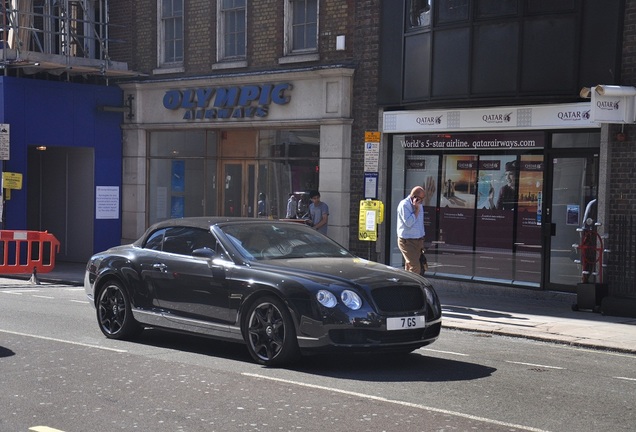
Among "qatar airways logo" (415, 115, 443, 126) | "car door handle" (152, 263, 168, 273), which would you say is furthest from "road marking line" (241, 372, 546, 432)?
"qatar airways logo" (415, 115, 443, 126)

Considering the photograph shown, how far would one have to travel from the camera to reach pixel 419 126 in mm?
17609

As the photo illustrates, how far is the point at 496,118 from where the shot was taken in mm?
16453

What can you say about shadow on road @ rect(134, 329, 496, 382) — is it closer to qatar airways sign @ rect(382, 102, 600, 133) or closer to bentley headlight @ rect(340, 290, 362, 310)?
bentley headlight @ rect(340, 290, 362, 310)

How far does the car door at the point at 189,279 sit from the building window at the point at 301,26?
984 centimetres

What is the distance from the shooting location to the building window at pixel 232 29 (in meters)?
21.2

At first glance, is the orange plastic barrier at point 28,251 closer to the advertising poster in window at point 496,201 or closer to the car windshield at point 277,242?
the advertising poster in window at point 496,201

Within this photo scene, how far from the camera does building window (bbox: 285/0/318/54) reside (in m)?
19.8

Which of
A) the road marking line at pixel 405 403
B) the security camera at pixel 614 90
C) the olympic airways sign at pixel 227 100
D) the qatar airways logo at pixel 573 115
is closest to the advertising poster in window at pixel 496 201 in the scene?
the qatar airways logo at pixel 573 115

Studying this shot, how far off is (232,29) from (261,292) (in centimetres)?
1314

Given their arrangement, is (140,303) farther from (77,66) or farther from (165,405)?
(77,66)

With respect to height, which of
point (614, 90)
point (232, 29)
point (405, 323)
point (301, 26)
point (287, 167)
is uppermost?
point (232, 29)

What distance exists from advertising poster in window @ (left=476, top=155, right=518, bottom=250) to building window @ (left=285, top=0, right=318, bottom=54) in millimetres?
4977

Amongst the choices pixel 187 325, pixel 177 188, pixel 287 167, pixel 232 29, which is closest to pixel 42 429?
pixel 187 325

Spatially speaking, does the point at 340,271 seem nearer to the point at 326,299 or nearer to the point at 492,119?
the point at 326,299
